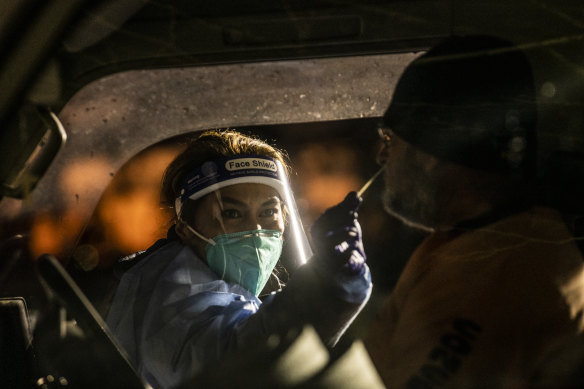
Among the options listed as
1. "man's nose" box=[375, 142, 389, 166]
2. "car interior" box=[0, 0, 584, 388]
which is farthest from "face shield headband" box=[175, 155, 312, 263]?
"man's nose" box=[375, 142, 389, 166]

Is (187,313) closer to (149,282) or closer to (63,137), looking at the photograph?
(149,282)

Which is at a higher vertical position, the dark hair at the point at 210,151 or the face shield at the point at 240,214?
the dark hair at the point at 210,151

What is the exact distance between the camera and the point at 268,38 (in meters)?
1.50

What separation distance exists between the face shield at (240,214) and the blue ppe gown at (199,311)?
0.24ft

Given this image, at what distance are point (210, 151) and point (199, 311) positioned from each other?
1.99 ft

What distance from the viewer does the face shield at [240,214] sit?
1.82 metres

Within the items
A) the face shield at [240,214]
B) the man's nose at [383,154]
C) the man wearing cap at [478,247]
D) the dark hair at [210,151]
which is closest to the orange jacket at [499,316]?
the man wearing cap at [478,247]

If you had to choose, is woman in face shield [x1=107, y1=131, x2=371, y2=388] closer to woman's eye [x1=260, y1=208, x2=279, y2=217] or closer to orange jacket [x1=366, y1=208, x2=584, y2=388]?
woman's eye [x1=260, y1=208, x2=279, y2=217]

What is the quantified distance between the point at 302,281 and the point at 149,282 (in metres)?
0.54

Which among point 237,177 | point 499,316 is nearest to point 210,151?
point 237,177

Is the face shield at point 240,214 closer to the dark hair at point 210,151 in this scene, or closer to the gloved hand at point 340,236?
the dark hair at point 210,151

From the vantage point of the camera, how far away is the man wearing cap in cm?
116

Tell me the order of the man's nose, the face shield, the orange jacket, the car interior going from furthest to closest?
the face shield
the man's nose
the car interior
the orange jacket

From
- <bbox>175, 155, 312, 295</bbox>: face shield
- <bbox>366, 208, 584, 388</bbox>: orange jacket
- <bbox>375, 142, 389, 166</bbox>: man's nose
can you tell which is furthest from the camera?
<bbox>175, 155, 312, 295</bbox>: face shield
